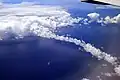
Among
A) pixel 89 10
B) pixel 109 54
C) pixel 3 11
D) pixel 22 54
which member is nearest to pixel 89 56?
pixel 109 54

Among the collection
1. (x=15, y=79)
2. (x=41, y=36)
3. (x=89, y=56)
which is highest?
(x=41, y=36)

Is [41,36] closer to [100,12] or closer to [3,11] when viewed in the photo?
[3,11]

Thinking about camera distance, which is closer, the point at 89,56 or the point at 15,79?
the point at 15,79

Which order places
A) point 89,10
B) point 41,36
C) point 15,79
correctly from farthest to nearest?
1. point 89,10
2. point 41,36
3. point 15,79

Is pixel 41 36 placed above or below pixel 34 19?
below
